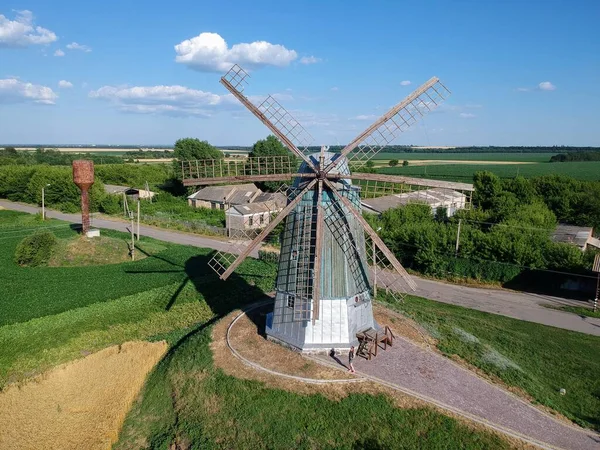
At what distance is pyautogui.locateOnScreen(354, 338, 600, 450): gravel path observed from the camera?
473 inches

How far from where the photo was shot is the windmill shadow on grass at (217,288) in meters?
23.2

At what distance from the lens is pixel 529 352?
59.6 ft

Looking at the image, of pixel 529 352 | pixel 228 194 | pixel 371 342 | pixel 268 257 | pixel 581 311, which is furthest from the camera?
pixel 228 194

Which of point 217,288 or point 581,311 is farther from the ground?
point 217,288

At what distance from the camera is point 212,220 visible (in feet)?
162

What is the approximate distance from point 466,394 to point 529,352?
248 inches

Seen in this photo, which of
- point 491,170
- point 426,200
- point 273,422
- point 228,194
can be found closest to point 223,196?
point 228,194

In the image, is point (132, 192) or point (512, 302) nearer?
point (512, 302)

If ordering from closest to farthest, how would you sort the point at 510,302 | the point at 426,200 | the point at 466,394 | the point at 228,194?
the point at 466,394 < the point at 510,302 < the point at 426,200 < the point at 228,194

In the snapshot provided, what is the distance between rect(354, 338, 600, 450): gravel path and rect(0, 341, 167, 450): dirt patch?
7.95 meters

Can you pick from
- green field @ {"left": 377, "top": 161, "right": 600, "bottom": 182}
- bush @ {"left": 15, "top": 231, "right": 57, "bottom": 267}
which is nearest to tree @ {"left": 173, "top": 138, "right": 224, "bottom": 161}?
green field @ {"left": 377, "top": 161, "right": 600, "bottom": 182}

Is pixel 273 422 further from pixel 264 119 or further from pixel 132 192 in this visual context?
pixel 132 192

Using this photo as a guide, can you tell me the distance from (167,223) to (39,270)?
63.6 feet

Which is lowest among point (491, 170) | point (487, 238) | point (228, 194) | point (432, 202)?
point (487, 238)
